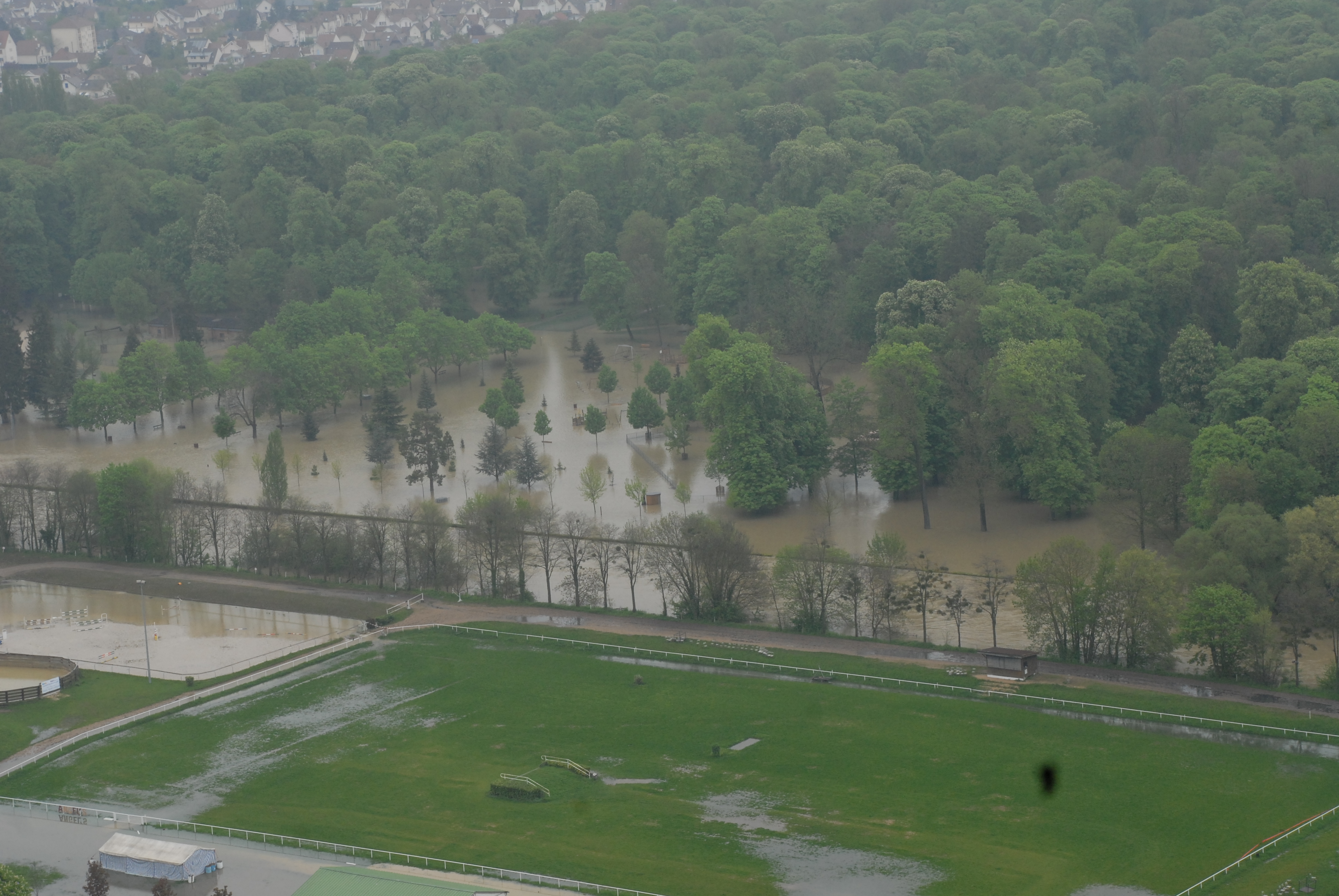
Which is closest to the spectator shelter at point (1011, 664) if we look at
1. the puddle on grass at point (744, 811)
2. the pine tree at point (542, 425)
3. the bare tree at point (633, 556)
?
the puddle on grass at point (744, 811)

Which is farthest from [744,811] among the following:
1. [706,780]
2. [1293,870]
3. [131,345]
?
[131,345]

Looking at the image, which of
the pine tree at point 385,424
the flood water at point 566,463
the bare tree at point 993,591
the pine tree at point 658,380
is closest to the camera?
the bare tree at point 993,591

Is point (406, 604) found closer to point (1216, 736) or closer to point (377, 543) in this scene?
point (377, 543)

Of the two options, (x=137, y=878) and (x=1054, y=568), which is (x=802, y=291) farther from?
(x=137, y=878)

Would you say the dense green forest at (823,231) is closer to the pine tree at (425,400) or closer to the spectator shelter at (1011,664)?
the pine tree at (425,400)

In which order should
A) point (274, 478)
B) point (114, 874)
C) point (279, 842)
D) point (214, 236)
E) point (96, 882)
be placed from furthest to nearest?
point (214, 236) < point (274, 478) < point (279, 842) < point (114, 874) < point (96, 882)

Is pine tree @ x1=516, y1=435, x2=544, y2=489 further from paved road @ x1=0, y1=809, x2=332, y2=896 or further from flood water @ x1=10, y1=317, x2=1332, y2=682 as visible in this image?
paved road @ x1=0, y1=809, x2=332, y2=896

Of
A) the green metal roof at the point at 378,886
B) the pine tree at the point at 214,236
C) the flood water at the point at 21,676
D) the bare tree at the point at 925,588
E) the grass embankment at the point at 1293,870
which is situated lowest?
the grass embankment at the point at 1293,870
